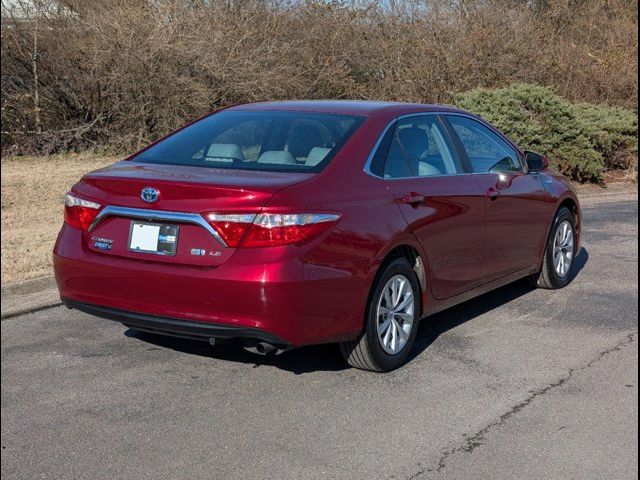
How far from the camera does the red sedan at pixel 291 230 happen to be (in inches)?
198

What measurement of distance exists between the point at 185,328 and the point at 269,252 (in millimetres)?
600

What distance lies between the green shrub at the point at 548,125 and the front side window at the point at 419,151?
27.6 feet

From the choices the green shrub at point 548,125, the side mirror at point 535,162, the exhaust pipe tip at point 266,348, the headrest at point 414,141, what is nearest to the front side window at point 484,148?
the side mirror at point 535,162

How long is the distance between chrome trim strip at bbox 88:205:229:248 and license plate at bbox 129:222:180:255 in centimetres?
4

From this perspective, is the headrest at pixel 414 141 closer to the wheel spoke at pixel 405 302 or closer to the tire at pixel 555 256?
the wheel spoke at pixel 405 302

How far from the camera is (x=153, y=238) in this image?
203 inches

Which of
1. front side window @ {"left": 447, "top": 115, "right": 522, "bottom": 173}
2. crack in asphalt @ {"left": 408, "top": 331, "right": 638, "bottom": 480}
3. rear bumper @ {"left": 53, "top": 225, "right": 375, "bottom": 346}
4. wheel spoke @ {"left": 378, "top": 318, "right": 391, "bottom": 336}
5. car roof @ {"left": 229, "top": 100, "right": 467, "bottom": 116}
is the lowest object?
crack in asphalt @ {"left": 408, "top": 331, "right": 638, "bottom": 480}

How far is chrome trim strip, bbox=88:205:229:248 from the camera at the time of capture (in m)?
5.04

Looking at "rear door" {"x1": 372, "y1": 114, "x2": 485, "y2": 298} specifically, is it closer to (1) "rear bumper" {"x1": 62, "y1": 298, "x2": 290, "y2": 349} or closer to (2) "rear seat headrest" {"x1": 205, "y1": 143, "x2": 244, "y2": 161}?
(2) "rear seat headrest" {"x1": 205, "y1": 143, "x2": 244, "y2": 161}

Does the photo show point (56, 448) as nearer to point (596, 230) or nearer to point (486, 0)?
point (596, 230)

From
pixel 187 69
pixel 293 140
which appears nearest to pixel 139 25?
pixel 187 69

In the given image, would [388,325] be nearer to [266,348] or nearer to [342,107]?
[266,348]

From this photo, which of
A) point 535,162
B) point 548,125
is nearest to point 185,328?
point 535,162

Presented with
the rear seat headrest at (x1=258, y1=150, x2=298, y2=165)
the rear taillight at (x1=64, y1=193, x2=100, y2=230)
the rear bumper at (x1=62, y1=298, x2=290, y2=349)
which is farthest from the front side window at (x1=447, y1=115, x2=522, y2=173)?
the rear taillight at (x1=64, y1=193, x2=100, y2=230)
